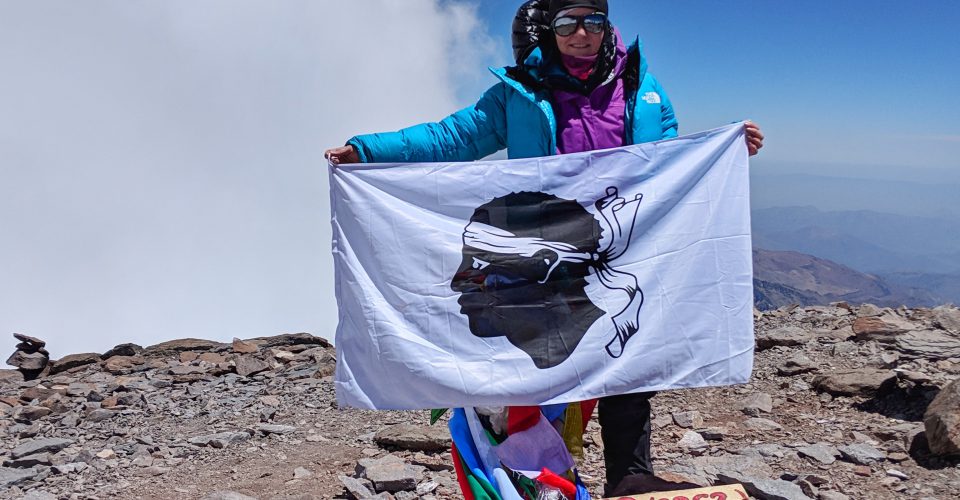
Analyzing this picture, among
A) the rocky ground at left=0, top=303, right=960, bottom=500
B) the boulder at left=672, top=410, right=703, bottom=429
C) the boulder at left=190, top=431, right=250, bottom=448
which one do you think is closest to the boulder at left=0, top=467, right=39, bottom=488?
the rocky ground at left=0, top=303, right=960, bottom=500

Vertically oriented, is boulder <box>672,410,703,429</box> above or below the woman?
below

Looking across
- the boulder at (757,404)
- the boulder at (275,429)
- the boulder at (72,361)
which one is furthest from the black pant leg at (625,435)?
the boulder at (72,361)

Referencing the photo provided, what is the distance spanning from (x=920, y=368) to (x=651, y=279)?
5283 mm

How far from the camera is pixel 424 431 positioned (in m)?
6.82

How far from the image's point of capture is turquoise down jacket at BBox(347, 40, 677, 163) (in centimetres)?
386

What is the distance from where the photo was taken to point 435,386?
3836mm

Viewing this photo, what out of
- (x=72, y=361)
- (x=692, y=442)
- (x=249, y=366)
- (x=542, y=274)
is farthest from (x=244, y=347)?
(x=542, y=274)

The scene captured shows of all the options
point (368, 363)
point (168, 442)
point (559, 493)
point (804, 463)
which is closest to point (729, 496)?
point (559, 493)

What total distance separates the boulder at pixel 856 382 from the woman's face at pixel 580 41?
5.02 metres

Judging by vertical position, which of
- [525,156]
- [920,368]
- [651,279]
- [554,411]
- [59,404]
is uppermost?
[525,156]

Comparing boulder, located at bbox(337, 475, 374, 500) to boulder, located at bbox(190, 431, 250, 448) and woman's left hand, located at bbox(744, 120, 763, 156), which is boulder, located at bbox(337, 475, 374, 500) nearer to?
boulder, located at bbox(190, 431, 250, 448)

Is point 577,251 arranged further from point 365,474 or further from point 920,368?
point 920,368

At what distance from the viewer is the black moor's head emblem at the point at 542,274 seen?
12.7 ft

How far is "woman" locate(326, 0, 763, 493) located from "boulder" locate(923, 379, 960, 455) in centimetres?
284
